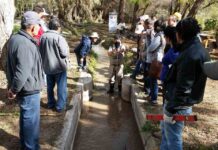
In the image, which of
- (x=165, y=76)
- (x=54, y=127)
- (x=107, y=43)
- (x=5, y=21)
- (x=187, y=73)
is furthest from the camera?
(x=107, y=43)

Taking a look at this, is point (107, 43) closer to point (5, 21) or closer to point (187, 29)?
point (5, 21)

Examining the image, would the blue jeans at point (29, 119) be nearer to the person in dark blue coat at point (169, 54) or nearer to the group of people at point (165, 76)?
the group of people at point (165, 76)

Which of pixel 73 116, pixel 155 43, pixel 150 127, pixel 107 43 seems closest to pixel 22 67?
pixel 73 116

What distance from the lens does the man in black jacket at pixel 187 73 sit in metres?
3.72

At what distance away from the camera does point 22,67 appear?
14.0ft

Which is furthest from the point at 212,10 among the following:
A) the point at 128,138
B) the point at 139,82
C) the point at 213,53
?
the point at 128,138

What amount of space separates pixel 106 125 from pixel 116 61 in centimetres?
215

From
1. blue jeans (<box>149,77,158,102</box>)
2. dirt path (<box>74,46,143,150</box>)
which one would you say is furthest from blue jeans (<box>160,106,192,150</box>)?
blue jeans (<box>149,77,158,102</box>)

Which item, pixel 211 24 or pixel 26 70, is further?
pixel 211 24

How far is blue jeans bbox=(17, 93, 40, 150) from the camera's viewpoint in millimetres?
4574

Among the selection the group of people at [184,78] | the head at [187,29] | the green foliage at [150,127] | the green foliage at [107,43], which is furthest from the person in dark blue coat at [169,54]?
the green foliage at [107,43]

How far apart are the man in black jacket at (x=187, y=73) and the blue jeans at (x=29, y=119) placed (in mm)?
1757

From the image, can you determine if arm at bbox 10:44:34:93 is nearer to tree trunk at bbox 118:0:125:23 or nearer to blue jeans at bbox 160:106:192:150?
blue jeans at bbox 160:106:192:150

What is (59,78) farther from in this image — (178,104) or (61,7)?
(61,7)
